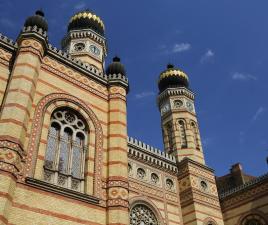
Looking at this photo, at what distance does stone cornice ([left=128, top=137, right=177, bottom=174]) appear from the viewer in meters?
17.0

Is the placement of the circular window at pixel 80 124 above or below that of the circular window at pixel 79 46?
below

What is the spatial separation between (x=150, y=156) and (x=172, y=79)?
8.67 meters

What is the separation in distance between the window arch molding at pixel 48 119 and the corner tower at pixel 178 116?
10.5 meters

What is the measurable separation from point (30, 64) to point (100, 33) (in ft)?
42.7

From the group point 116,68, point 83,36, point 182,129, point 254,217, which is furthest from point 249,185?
point 83,36

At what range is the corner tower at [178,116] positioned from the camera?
2141cm

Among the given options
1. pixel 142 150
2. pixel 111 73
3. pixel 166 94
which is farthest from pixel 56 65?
pixel 166 94

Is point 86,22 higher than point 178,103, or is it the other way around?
point 86,22

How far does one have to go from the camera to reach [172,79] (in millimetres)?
24609

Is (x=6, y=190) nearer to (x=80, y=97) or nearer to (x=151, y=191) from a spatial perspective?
(x=80, y=97)

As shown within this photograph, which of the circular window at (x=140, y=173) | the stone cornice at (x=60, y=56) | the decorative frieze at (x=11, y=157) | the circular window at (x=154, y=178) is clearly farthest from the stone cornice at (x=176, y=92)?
the decorative frieze at (x=11, y=157)

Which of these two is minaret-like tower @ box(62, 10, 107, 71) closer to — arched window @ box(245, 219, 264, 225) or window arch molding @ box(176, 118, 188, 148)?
window arch molding @ box(176, 118, 188, 148)

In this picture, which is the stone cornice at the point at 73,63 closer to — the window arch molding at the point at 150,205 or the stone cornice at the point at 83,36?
the window arch molding at the point at 150,205

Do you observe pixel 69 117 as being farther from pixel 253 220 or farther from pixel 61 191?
pixel 253 220
